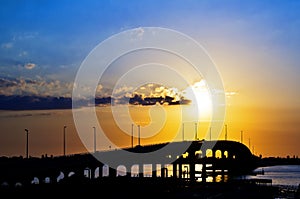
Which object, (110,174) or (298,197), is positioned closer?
(298,197)

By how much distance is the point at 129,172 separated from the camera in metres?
189

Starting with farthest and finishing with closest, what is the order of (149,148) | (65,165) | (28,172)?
1. (149,148)
2. (65,165)
3. (28,172)

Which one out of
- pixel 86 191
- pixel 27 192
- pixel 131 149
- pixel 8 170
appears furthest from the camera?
pixel 131 149

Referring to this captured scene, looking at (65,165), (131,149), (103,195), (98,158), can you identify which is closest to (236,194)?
(103,195)

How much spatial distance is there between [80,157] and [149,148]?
5379 cm

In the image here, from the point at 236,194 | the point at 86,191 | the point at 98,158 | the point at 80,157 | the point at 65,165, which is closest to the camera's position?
the point at 86,191

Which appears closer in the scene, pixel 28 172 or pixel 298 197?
pixel 298 197

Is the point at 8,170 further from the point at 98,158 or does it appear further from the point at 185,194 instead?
the point at 98,158

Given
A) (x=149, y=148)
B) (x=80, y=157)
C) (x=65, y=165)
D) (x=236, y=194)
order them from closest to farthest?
(x=236, y=194) < (x=65, y=165) < (x=80, y=157) < (x=149, y=148)

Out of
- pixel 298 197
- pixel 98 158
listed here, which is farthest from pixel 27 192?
pixel 98 158

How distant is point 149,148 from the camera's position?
19888 cm

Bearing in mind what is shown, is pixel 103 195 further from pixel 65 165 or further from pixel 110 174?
pixel 110 174

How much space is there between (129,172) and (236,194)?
285 ft

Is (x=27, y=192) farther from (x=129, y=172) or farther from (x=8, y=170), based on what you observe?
(x=129, y=172)
